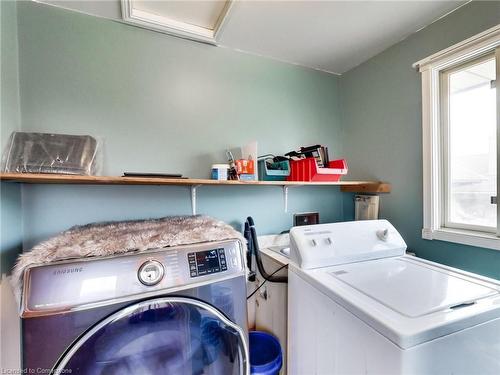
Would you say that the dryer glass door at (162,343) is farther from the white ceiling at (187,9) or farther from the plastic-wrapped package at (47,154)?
the white ceiling at (187,9)

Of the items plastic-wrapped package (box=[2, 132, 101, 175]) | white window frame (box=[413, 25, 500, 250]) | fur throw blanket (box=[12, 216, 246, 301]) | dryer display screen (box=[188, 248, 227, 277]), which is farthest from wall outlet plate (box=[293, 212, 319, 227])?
plastic-wrapped package (box=[2, 132, 101, 175])

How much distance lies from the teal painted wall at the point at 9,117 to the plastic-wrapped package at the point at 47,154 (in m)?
0.05

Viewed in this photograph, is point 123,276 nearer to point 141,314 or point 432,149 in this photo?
point 141,314

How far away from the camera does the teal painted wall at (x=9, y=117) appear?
1.01 m

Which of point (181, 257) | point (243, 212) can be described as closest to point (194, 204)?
point (243, 212)

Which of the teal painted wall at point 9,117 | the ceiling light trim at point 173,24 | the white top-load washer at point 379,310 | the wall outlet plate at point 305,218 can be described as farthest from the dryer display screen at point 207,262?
the ceiling light trim at point 173,24

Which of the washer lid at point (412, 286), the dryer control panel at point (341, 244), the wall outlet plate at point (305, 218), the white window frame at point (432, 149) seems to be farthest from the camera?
the wall outlet plate at point (305, 218)

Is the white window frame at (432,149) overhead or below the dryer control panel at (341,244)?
overhead

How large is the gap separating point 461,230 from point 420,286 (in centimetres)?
79

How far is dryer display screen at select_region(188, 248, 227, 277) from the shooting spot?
0.83 metres

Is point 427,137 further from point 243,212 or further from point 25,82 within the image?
point 25,82

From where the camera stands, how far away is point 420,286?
92 cm

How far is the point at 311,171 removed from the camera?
1573mm

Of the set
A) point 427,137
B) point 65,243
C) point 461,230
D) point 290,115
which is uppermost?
point 290,115
